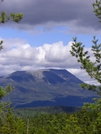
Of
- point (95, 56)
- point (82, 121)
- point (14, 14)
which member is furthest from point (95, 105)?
point (82, 121)

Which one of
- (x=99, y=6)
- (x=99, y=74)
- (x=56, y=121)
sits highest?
(x=99, y=6)

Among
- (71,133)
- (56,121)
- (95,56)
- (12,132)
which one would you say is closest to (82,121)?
(56,121)

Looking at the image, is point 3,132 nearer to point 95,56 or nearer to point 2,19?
point 95,56

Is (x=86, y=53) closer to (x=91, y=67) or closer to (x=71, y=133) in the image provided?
(x=91, y=67)

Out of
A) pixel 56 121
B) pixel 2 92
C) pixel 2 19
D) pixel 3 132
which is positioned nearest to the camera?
pixel 2 19

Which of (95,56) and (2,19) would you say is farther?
(95,56)

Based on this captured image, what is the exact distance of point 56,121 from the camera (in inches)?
5502

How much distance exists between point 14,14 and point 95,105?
7.18 meters

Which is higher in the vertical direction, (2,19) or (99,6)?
(99,6)

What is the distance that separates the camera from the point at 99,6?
66.5ft

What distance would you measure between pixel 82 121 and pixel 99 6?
96.6m

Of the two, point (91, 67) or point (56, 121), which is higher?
point (91, 67)

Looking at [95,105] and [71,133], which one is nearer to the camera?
[95,105]

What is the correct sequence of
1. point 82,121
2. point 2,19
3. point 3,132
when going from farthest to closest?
point 82,121 < point 3,132 < point 2,19
